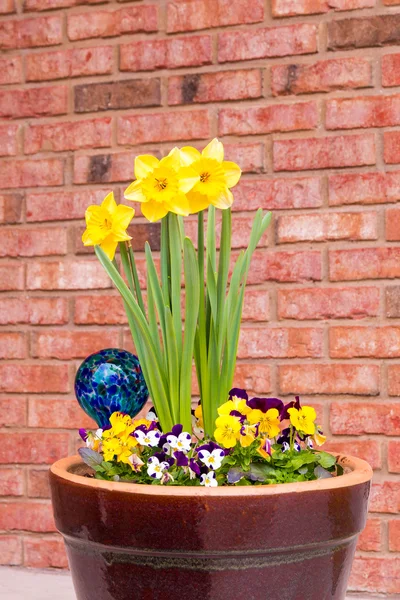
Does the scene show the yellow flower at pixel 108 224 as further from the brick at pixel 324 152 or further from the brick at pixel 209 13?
the brick at pixel 209 13

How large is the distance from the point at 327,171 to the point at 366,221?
15cm

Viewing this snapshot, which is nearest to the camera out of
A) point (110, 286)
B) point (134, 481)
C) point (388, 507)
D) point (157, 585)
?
point (157, 585)

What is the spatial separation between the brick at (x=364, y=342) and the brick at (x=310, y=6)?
0.76m

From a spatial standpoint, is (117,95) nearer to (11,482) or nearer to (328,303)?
(328,303)

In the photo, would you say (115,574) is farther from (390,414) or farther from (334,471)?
(390,414)

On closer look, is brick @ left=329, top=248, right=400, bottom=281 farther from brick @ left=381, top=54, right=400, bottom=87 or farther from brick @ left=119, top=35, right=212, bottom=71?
brick @ left=119, top=35, right=212, bottom=71

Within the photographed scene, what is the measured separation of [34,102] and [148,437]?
1.19m

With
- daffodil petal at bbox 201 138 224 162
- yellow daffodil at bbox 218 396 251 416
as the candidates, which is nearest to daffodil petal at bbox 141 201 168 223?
daffodil petal at bbox 201 138 224 162

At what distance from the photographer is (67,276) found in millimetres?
1899

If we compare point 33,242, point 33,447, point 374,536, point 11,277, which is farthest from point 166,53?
point 374,536

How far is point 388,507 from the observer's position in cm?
170

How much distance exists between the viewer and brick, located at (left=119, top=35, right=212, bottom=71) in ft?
6.02

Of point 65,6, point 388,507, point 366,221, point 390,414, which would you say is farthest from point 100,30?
point 388,507

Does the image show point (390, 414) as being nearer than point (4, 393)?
Yes
